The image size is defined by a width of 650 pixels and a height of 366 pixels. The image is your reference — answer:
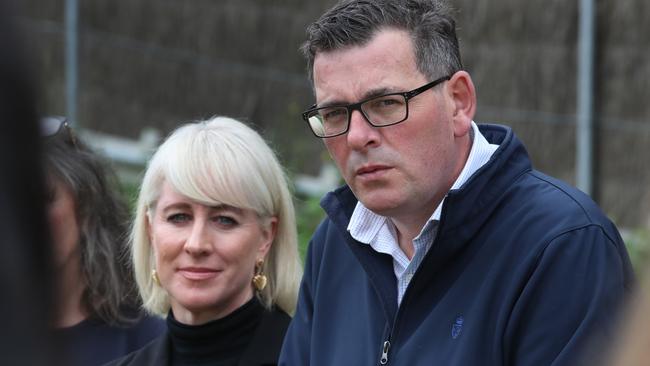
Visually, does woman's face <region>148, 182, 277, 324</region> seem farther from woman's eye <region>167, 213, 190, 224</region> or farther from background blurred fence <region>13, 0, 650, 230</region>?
background blurred fence <region>13, 0, 650, 230</region>

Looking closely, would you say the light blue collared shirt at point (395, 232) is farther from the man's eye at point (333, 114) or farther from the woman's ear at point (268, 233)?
the woman's ear at point (268, 233)

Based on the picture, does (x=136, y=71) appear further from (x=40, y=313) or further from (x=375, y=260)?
(x=40, y=313)

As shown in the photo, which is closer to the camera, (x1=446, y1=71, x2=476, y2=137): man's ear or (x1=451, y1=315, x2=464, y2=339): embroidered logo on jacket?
(x1=451, y1=315, x2=464, y2=339): embroidered logo on jacket

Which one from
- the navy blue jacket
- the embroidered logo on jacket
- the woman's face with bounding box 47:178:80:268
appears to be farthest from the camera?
the woman's face with bounding box 47:178:80:268

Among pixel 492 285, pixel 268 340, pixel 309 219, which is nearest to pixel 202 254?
pixel 268 340

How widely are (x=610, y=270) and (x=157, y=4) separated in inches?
231

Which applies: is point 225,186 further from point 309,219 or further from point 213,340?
point 309,219

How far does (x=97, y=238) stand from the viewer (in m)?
4.00

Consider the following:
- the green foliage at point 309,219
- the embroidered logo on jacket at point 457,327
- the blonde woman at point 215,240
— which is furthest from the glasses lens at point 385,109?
the green foliage at point 309,219

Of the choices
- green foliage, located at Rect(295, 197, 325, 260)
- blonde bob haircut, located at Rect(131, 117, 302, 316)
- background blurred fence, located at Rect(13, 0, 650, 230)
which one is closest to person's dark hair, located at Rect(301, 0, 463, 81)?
blonde bob haircut, located at Rect(131, 117, 302, 316)

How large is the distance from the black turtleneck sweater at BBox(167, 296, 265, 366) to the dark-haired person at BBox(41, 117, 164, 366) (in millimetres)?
482

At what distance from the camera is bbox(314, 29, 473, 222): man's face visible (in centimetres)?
256

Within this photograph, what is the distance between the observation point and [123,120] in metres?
7.70

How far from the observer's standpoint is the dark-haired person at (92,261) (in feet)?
12.6
